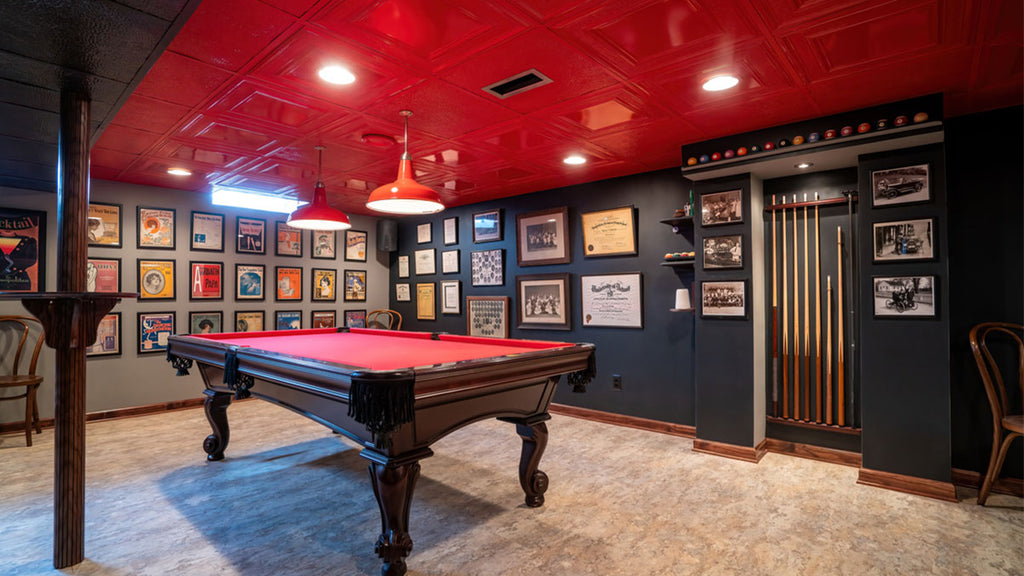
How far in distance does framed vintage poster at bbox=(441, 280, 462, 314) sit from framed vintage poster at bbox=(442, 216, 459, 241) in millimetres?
532

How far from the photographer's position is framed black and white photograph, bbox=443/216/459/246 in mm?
6402

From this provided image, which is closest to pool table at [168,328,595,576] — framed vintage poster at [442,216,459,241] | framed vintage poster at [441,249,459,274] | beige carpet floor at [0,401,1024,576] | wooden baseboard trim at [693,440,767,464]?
beige carpet floor at [0,401,1024,576]

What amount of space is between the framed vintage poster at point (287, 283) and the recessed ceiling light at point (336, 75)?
4129 mm

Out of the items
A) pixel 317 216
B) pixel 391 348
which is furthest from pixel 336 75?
pixel 391 348

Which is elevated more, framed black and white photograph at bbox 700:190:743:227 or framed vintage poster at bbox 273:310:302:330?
framed black and white photograph at bbox 700:190:743:227

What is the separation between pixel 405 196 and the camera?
9.34 ft

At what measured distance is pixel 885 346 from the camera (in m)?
3.18

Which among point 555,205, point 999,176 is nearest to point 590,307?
point 555,205

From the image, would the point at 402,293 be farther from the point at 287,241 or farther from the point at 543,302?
the point at 543,302

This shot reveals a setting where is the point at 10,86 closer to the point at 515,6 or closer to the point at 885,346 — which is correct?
the point at 515,6

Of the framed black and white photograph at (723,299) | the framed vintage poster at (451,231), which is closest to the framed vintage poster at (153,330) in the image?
the framed vintage poster at (451,231)

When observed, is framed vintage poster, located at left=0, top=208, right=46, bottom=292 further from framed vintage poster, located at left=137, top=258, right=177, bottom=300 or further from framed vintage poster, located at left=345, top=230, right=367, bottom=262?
framed vintage poster, located at left=345, top=230, right=367, bottom=262

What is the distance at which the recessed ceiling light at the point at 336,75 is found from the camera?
2.51 metres

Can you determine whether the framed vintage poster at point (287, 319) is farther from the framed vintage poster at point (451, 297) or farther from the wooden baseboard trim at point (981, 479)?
the wooden baseboard trim at point (981, 479)
